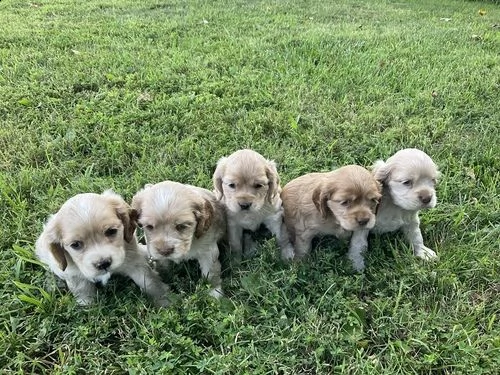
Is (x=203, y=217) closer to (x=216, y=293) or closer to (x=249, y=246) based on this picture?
(x=216, y=293)

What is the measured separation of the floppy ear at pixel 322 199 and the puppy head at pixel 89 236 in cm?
171

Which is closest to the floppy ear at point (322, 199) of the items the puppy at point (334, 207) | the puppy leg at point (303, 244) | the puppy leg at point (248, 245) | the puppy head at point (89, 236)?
the puppy at point (334, 207)

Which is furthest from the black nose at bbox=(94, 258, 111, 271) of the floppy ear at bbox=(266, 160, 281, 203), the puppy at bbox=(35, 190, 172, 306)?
the floppy ear at bbox=(266, 160, 281, 203)

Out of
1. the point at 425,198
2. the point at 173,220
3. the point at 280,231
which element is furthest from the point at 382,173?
the point at 173,220

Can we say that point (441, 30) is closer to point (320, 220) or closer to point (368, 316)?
point (320, 220)

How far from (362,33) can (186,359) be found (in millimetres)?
8566

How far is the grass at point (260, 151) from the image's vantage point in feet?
11.6

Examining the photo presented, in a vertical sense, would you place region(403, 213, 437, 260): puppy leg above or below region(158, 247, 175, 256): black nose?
below

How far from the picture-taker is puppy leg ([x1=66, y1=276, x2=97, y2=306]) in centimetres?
394

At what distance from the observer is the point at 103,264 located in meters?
3.62

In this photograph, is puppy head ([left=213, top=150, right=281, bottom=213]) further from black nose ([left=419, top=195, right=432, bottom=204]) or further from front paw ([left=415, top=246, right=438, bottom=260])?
front paw ([left=415, top=246, right=438, bottom=260])

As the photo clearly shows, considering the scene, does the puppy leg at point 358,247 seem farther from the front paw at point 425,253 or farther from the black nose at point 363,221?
the front paw at point 425,253

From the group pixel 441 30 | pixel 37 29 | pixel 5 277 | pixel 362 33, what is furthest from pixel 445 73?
pixel 37 29

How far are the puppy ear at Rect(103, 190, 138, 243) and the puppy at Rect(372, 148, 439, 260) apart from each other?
2230mm
